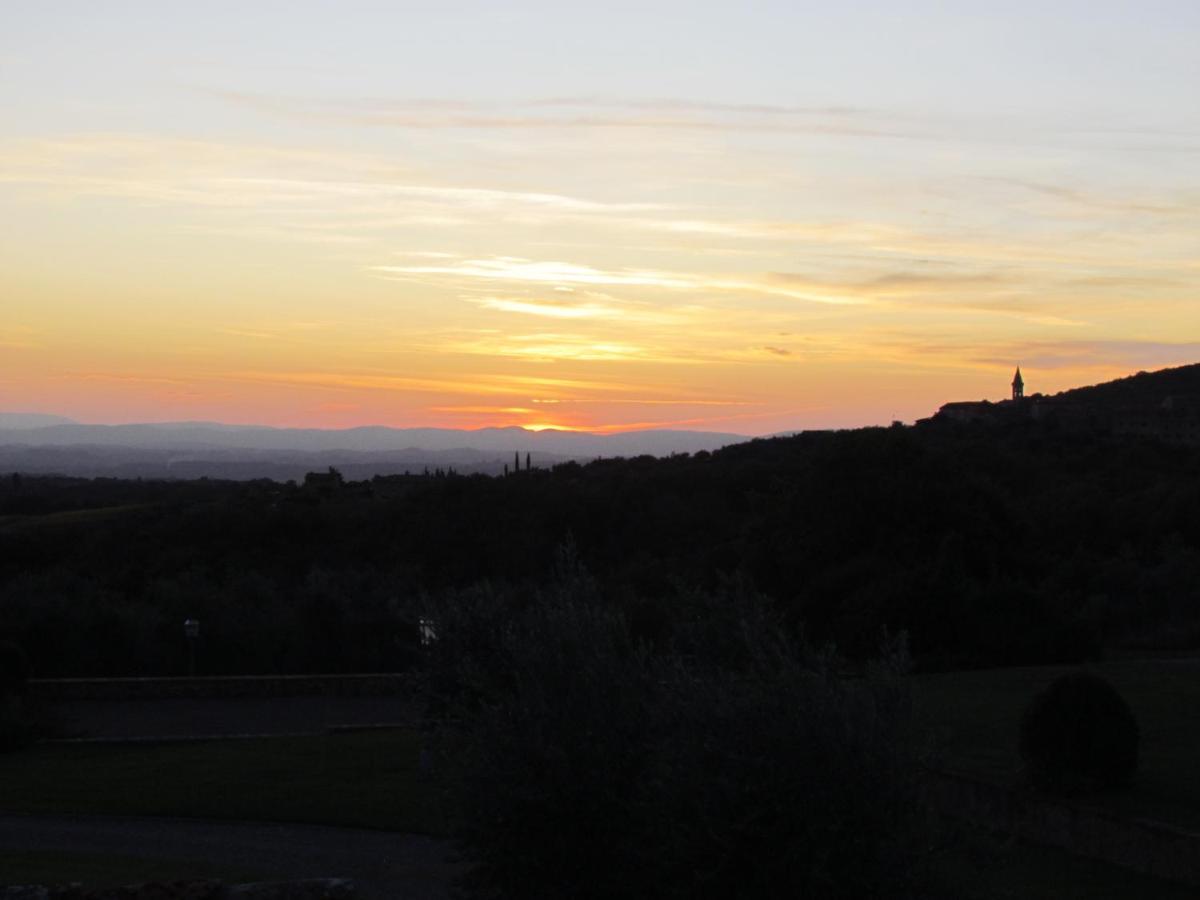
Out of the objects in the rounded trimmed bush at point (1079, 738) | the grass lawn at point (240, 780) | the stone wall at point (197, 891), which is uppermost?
the rounded trimmed bush at point (1079, 738)

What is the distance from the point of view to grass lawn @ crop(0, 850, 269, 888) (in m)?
9.93

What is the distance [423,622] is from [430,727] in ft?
3.04

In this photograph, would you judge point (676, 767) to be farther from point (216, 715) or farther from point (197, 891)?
point (216, 715)

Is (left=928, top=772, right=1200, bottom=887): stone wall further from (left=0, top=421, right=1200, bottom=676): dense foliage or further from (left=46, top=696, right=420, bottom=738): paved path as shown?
(left=46, top=696, right=420, bottom=738): paved path

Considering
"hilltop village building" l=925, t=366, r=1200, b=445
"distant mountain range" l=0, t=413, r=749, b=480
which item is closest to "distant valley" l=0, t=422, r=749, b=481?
"distant mountain range" l=0, t=413, r=749, b=480

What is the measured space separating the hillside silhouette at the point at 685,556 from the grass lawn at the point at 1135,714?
1787mm

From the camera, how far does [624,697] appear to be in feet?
24.1

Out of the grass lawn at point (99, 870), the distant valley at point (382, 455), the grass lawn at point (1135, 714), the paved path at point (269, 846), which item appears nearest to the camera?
the grass lawn at point (99, 870)

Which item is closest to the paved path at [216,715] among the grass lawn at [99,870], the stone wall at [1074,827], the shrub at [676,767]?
the grass lawn at [99,870]

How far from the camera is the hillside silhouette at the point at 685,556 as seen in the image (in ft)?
75.0

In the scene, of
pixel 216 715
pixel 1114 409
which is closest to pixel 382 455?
pixel 1114 409

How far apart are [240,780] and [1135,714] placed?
941 cm

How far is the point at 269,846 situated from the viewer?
1201 centimetres

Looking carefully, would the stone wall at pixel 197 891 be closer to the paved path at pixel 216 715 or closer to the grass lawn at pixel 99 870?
the grass lawn at pixel 99 870
